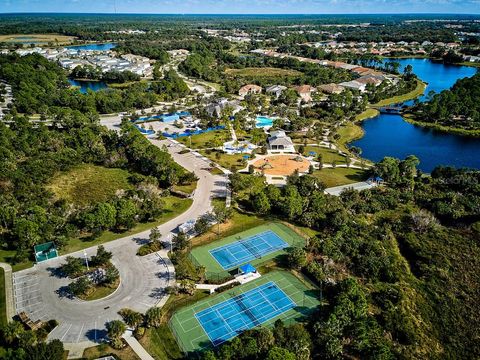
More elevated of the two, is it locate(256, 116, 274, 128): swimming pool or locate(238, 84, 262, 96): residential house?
locate(238, 84, 262, 96): residential house

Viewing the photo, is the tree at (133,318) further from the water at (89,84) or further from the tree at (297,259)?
the water at (89,84)

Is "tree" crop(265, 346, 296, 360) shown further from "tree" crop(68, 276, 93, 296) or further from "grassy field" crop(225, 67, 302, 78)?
"grassy field" crop(225, 67, 302, 78)

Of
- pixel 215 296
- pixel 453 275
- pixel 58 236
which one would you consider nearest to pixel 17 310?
pixel 58 236

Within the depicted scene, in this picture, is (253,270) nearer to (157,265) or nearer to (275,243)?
(275,243)

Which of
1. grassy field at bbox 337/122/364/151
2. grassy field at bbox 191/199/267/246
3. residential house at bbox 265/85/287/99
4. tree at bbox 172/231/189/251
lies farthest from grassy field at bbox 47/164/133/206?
residential house at bbox 265/85/287/99

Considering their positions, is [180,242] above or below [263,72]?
below

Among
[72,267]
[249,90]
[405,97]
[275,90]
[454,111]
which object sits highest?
[275,90]

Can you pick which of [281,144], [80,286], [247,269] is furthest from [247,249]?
[281,144]

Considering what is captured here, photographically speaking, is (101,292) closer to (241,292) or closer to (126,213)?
(126,213)
